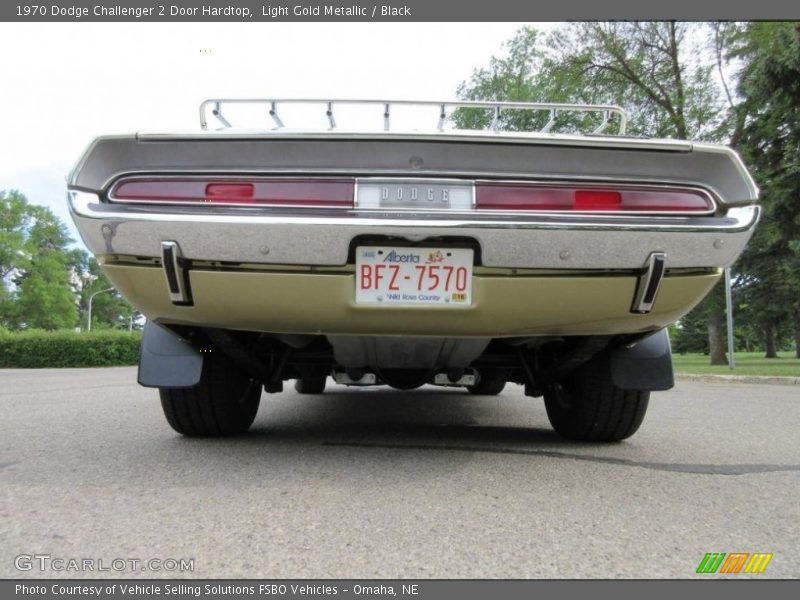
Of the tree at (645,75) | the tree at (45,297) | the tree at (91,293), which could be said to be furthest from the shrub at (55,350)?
the tree at (91,293)

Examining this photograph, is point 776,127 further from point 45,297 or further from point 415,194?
point 45,297

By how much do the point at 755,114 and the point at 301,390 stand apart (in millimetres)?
12767

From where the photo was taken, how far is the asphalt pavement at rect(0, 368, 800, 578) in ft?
4.78

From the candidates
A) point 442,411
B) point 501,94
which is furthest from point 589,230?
point 501,94

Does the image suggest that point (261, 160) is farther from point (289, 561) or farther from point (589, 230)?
point (289, 561)

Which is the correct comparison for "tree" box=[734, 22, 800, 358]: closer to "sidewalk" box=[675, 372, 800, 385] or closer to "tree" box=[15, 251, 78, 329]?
"sidewalk" box=[675, 372, 800, 385]

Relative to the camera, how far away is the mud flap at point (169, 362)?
253 centimetres

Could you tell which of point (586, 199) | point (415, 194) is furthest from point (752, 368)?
point (415, 194)

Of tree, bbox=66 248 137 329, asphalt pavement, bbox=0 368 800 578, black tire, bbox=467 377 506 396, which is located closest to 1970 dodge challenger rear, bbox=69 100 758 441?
asphalt pavement, bbox=0 368 800 578

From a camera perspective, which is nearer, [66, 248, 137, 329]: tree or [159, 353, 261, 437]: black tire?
[159, 353, 261, 437]: black tire

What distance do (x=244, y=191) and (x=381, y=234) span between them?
0.50 meters

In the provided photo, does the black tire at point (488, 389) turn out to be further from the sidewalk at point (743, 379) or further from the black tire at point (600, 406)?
the sidewalk at point (743, 379)

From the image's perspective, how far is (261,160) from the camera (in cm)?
213

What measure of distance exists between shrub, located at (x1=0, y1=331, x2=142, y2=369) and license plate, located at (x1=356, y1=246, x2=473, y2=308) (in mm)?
19817
